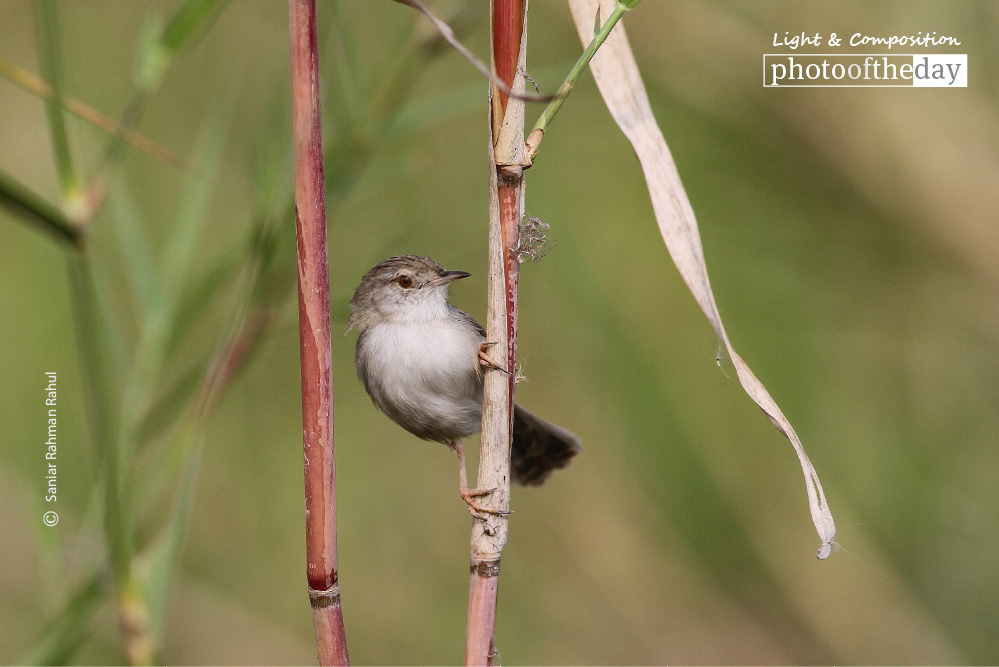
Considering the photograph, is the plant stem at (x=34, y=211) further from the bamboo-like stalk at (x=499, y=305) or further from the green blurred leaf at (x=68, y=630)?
the green blurred leaf at (x=68, y=630)

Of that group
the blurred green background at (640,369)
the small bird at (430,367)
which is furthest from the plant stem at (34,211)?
the blurred green background at (640,369)

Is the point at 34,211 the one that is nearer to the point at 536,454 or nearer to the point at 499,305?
the point at 499,305

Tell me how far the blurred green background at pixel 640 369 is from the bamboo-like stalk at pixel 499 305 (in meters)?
2.32

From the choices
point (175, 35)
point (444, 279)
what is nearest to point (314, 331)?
point (175, 35)

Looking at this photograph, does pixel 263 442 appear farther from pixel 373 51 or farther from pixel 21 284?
pixel 373 51

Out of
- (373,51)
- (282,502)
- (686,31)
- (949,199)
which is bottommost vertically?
(282,502)

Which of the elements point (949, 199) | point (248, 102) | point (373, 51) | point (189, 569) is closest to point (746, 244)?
point (949, 199)

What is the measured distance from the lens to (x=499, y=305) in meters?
1.39

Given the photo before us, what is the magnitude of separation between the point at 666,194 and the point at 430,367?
5.06 feet

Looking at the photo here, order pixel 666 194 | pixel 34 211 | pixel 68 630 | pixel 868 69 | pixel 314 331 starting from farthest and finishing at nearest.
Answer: pixel 868 69, pixel 68 630, pixel 666 194, pixel 34 211, pixel 314 331

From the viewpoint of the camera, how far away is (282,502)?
431 cm

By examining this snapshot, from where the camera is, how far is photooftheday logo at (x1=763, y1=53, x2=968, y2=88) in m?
3.59

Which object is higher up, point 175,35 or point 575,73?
point 175,35

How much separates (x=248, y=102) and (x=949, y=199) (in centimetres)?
327
